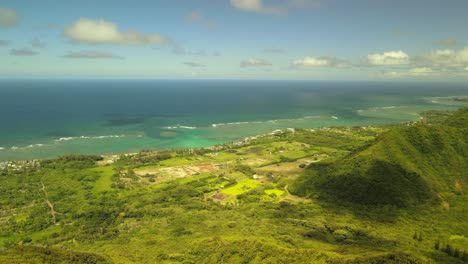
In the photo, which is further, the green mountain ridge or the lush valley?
A: the green mountain ridge

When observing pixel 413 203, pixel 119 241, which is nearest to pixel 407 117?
pixel 413 203

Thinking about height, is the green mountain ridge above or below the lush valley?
above

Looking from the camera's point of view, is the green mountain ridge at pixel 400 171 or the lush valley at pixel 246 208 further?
the green mountain ridge at pixel 400 171

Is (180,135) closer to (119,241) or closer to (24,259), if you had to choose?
(119,241)

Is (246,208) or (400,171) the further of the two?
(400,171)

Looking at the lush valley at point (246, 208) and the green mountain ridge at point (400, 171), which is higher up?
the green mountain ridge at point (400, 171)
